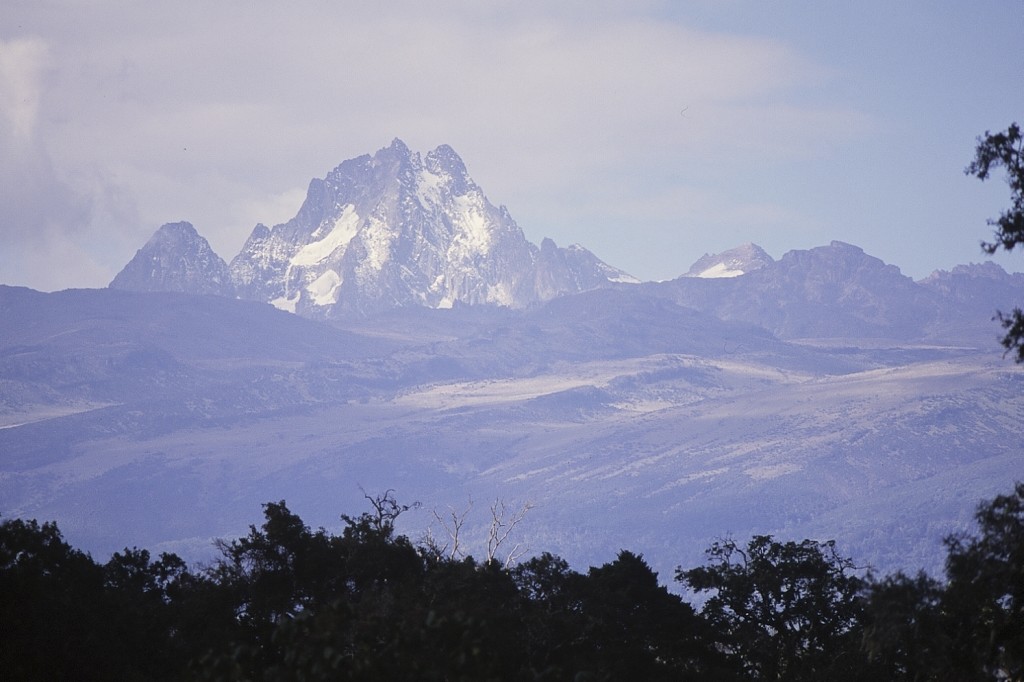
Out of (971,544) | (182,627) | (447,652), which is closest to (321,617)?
(447,652)

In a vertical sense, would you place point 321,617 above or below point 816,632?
above

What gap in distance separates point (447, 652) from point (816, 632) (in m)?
22.3

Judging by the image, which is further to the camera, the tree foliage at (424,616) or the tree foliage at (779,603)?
the tree foliage at (779,603)

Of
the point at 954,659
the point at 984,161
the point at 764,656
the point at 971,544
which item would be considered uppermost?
the point at 984,161

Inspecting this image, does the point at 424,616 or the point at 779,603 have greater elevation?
the point at 424,616

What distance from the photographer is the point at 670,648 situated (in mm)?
50656

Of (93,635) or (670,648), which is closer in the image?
(93,635)

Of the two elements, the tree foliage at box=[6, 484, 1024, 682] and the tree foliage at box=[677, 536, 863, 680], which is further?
the tree foliage at box=[677, 536, 863, 680]

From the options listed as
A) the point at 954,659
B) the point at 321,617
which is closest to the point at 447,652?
the point at 321,617

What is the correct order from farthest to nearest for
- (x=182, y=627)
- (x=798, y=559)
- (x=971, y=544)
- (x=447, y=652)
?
(x=798, y=559) → (x=182, y=627) → (x=447, y=652) → (x=971, y=544)

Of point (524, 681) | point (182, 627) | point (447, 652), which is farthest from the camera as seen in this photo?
point (182, 627)

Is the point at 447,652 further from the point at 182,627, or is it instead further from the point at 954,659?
the point at 182,627

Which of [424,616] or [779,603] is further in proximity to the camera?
[779,603]

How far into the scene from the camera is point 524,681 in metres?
38.5
